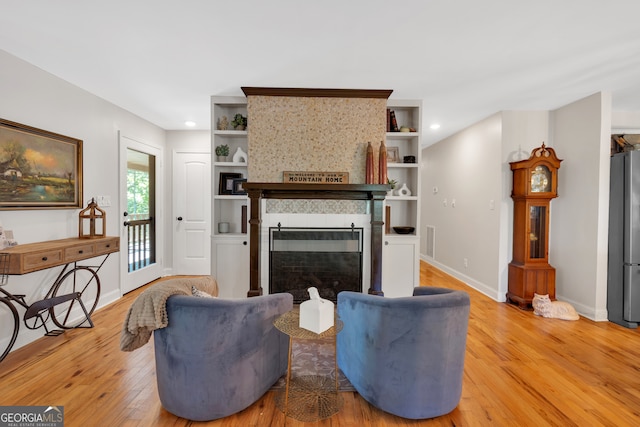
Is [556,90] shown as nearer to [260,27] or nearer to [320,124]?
[320,124]

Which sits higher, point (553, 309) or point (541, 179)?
point (541, 179)

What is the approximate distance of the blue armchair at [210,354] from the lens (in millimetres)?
1595

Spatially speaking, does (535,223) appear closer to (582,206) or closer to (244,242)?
(582,206)

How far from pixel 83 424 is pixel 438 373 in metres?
1.99

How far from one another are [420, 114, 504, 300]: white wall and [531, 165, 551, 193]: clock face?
353 millimetres

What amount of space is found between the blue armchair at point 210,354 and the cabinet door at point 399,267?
203 centimetres

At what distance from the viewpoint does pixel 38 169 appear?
2689 mm

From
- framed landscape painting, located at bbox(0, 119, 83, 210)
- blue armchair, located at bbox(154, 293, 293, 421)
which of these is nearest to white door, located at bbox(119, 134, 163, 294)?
framed landscape painting, located at bbox(0, 119, 83, 210)

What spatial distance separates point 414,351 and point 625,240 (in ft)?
Answer: 9.92

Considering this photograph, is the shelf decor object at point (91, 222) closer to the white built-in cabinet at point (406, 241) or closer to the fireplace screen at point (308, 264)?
the fireplace screen at point (308, 264)

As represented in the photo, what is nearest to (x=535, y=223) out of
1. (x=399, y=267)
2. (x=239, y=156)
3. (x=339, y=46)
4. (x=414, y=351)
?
(x=399, y=267)

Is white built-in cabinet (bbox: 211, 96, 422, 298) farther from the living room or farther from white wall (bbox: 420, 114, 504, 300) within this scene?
white wall (bbox: 420, 114, 504, 300)

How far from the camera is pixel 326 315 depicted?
165cm

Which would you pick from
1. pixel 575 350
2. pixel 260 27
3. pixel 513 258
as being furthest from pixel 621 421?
pixel 260 27
